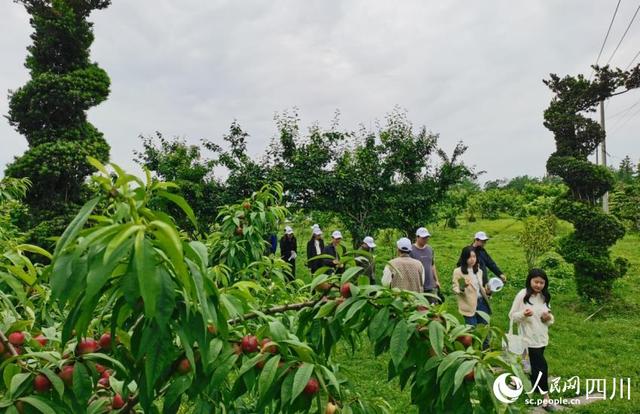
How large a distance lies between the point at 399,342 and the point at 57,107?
9766 millimetres

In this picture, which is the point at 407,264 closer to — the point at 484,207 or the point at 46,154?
the point at 46,154

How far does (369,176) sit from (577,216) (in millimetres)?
4371

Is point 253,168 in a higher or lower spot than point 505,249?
higher

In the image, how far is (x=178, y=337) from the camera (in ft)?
3.59

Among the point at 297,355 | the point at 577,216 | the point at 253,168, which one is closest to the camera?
the point at 297,355

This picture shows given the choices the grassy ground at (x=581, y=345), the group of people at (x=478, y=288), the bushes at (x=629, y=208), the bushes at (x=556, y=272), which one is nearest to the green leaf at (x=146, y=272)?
the grassy ground at (x=581, y=345)

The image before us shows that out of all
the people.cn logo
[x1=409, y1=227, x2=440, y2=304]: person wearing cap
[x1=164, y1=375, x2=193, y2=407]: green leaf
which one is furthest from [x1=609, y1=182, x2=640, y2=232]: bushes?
[x1=164, y1=375, x2=193, y2=407]: green leaf

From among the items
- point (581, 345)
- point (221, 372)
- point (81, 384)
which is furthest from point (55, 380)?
point (581, 345)

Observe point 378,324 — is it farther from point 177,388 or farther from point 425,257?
point 425,257

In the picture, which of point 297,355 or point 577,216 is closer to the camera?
point 297,355

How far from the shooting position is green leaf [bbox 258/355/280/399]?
103 centimetres

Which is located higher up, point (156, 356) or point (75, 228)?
point (75, 228)

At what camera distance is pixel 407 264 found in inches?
205

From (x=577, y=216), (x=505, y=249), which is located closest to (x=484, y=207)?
(x=505, y=249)
